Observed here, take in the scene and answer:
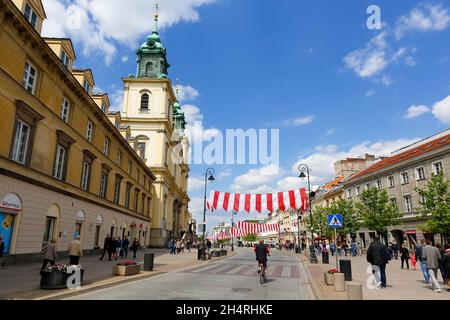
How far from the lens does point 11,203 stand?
1516 centimetres

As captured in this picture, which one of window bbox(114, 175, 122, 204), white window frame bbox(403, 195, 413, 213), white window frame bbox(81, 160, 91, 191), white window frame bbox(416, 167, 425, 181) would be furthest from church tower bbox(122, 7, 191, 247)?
white window frame bbox(416, 167, 425, 181)

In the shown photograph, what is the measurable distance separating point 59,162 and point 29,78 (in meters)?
5.72

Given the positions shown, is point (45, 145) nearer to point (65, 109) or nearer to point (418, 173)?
point (65, 109)

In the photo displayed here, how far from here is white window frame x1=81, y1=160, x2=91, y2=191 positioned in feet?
79.3

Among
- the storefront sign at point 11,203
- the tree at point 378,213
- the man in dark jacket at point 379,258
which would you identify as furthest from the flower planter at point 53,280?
the tree at point 378,213

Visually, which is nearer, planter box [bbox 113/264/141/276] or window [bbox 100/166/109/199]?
planter box [bbox 113/264/141/276]

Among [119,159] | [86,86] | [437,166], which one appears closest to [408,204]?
[437,166]

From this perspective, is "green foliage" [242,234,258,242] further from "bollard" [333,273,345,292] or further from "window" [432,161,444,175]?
"bollard" [333,273,345,292]

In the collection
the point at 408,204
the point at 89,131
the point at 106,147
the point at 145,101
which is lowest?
the point at 408,204

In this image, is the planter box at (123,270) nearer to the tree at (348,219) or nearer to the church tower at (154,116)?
the church tower at (154,116)

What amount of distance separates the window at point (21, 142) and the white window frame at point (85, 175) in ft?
24.4

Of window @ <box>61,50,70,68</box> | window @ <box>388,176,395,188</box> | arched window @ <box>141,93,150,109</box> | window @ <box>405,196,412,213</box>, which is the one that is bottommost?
window @ <box>405,196,412,213</box>

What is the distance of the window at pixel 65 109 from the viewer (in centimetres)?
2075

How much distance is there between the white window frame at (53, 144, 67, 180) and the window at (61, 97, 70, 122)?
205 centimetres
